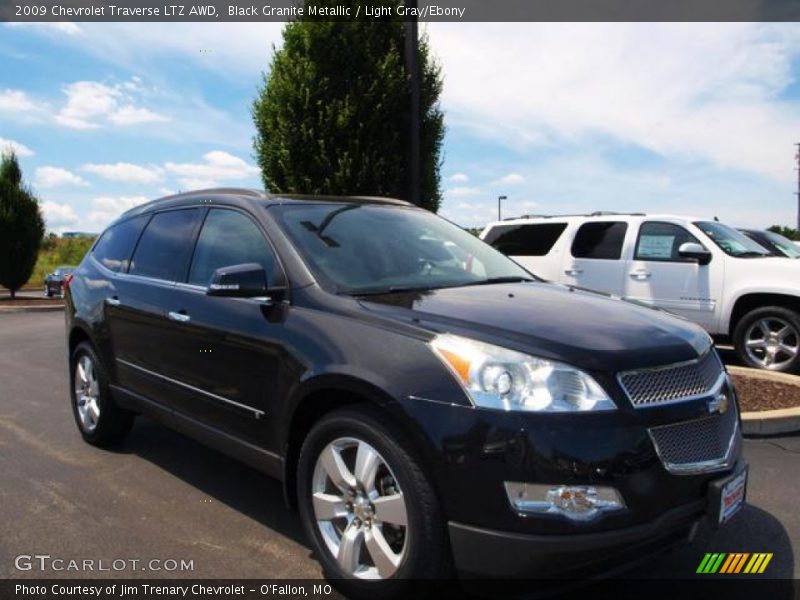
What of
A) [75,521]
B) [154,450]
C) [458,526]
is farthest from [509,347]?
[154,450]

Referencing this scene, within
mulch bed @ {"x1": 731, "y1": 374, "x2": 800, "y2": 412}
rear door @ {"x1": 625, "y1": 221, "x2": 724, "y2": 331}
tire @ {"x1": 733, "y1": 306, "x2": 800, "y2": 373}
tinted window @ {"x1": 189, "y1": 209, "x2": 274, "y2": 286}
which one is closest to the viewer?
tinted window @ {"x1": 189, "y1": 209, "x2": 274, "y2": 286}

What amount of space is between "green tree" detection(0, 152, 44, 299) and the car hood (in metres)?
22.8

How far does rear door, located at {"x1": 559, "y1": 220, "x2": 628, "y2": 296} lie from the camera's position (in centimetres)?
902

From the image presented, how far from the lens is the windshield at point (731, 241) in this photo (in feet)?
27.0

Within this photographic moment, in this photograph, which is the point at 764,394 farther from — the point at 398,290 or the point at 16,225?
the point at 16,225

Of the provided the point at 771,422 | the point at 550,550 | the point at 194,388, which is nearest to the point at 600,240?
the point at 771,422

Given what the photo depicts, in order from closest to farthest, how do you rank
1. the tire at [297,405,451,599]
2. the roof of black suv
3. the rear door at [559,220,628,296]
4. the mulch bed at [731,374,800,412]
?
1. the tire at [297,405,451,599]
2. the roof of black suv
3. the mulch bed at [731,374,800,412]
4. the rear door at [559,220,628,296]

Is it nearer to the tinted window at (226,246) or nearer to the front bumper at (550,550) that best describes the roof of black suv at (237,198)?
the tinted window at (226,246)

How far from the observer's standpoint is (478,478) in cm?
239

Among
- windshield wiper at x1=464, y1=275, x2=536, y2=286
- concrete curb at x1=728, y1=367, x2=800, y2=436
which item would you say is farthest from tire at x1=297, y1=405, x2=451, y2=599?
concrete curb at x1=728, y1=367, x2=800, y2=436

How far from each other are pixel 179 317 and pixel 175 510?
1068 mm

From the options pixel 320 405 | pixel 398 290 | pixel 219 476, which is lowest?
pixel 219 476

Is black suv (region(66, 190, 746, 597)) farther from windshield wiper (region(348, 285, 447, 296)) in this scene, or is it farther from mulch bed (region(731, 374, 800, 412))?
mulch bed (region(731, 374, 800, 412))

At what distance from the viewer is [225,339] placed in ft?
11.5
